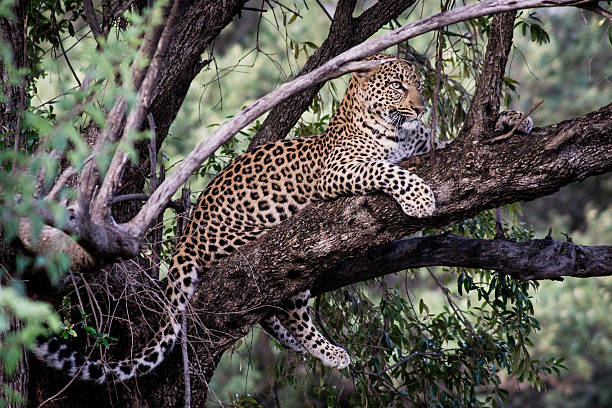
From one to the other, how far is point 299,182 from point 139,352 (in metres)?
1.52

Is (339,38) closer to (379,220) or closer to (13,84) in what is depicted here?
(379,220)

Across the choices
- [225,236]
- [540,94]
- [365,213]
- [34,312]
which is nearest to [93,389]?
[225,236]

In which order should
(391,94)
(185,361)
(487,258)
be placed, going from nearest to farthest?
(185,361)
(487,258)
(391,94)

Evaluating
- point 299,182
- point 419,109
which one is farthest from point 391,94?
point 299,182

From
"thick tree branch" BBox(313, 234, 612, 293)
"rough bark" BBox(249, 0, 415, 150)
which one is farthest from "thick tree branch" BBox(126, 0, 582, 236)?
"rough bark" BBox(249, 0, 415, 150)

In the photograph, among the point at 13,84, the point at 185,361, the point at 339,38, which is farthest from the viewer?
the point at 339,38

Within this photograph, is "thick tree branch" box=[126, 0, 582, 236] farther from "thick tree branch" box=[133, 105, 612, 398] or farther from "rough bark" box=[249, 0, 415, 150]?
"rough bark" box=[249, 0, 415, 150]

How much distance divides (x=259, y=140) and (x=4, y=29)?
259cm

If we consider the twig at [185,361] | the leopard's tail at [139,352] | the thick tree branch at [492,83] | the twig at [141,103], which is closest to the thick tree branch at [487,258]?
the leopard's tail at [139,352]

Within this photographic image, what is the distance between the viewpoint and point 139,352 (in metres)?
4.81

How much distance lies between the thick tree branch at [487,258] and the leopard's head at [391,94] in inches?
34.1

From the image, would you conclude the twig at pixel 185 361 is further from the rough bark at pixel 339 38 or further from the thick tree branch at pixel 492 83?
the rough bark at pixel 339 38

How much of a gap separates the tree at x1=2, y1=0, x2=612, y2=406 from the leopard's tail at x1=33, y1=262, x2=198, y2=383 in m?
0.11

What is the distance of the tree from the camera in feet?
9.96
